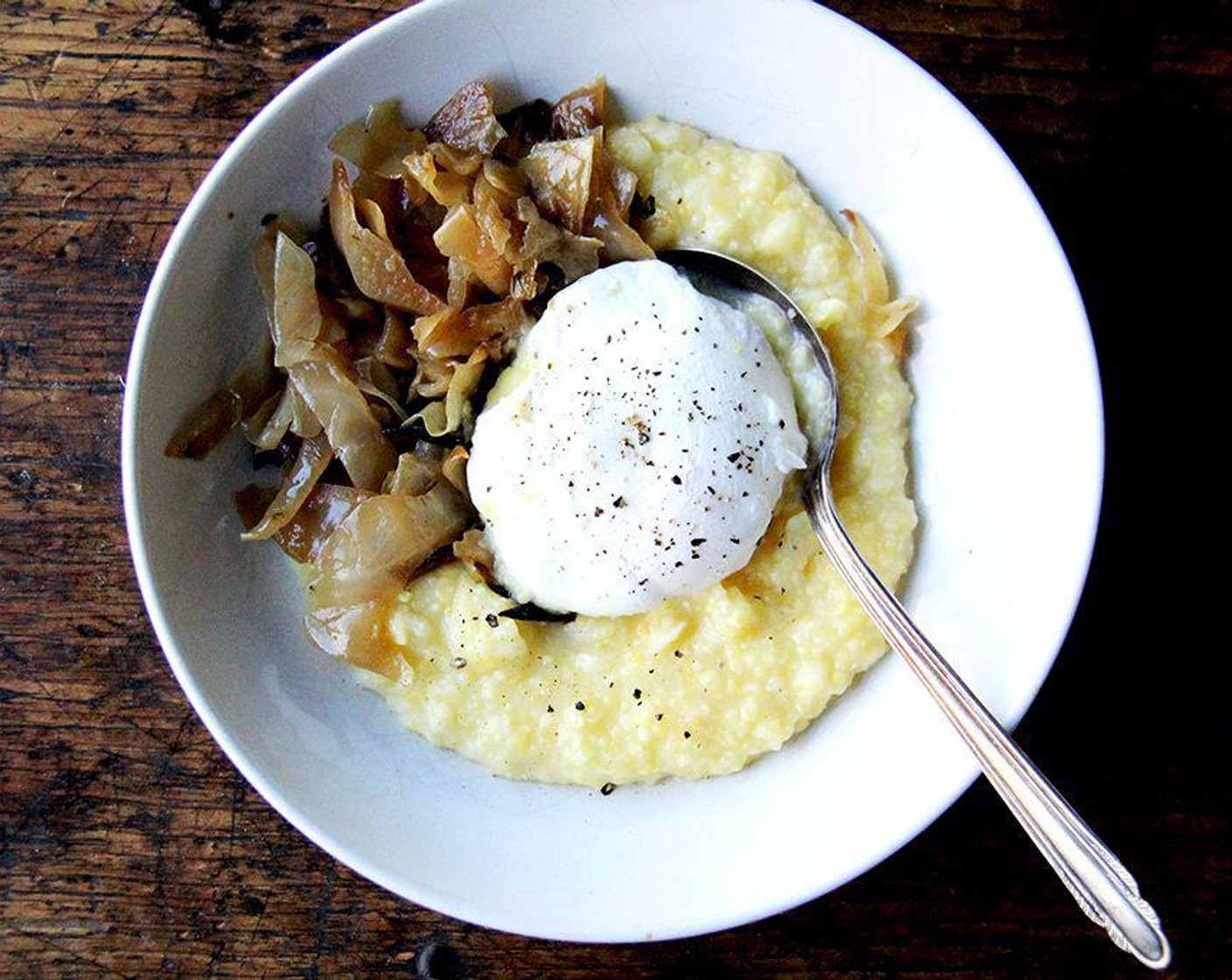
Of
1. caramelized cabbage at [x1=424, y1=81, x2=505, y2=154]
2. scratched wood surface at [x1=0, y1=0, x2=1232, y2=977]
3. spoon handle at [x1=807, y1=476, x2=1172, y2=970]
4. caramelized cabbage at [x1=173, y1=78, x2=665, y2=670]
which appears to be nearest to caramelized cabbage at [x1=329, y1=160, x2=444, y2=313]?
caramelized cabbage at [x1=173, y1=78, x2=665, y2=670]

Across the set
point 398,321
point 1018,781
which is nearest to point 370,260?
point 398,321

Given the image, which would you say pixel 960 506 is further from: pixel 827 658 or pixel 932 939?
pixel 932 939

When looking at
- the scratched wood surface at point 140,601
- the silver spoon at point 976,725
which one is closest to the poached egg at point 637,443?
the silver spoon at point 976,725

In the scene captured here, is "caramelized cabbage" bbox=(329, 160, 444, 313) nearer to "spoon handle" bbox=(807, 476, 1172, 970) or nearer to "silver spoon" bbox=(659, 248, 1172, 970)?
"silver spoon" bbox=(659, 248, 1172, 970)

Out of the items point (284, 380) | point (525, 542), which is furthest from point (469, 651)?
point (284, 380)

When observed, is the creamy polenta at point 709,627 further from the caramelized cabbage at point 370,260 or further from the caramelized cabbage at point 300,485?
the caramelized cabbage at point 370,260

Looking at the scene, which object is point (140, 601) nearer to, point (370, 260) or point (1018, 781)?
point (370, 260)
